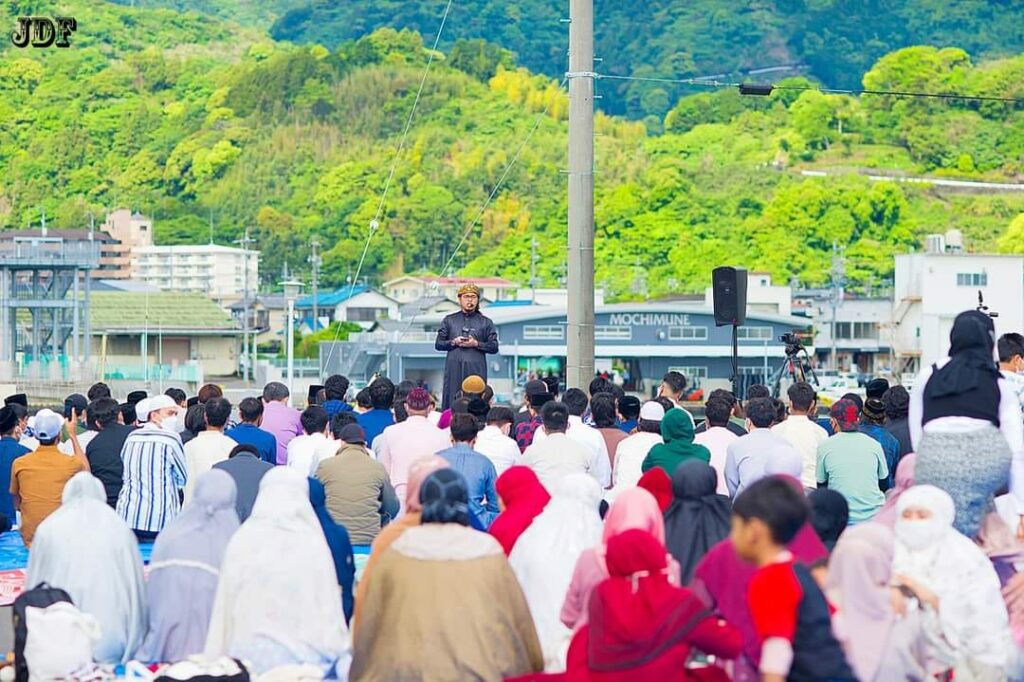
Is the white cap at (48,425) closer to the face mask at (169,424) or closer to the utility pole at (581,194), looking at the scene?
the face mask at (169,424)

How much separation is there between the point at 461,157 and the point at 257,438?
9649 centimetres

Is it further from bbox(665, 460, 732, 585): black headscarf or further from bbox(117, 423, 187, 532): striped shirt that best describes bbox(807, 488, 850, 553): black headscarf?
bbox(117, 423, 187, 532): striped shirt

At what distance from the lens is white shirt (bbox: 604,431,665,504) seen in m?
9.14

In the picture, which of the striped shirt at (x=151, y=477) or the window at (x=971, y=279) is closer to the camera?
the striped shirt at (x=151, y=477)

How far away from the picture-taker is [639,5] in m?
139

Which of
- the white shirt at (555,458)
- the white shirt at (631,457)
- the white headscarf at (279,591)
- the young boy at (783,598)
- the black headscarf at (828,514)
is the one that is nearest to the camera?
the young boy at (783,598)

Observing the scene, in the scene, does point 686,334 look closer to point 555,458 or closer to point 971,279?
point 971,279

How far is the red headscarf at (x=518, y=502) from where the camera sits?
23.5 feet

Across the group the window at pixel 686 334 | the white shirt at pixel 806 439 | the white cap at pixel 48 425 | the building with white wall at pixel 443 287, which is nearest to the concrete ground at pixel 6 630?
the white cap at pixel 48 425

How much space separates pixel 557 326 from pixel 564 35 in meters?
90.7

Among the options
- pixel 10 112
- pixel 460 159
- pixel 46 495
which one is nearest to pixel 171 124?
pixel 10 112

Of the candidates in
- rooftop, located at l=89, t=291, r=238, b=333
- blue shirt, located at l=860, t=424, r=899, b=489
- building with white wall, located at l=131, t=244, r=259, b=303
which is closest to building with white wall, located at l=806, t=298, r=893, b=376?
rooftop, located at l=89, t=291, r=238, b=333

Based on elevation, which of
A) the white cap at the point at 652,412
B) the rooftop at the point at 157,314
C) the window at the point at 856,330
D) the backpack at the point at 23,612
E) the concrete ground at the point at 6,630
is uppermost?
the rooftop at the point at 157,314

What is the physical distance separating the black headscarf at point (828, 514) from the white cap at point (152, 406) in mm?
4796
